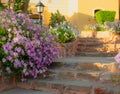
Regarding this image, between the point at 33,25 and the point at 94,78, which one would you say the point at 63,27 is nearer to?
the point at 33,25

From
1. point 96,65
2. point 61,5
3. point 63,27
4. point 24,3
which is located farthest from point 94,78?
point 61,5

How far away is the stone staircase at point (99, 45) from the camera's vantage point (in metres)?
9.66

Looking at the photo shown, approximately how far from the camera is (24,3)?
40.2 ft

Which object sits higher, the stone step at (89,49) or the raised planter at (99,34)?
the raised planter at (99,34)

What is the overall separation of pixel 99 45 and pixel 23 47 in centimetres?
429

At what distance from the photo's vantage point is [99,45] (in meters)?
10.1

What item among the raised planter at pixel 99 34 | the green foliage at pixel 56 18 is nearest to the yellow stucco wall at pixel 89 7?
the green foliage at pixel 56 18

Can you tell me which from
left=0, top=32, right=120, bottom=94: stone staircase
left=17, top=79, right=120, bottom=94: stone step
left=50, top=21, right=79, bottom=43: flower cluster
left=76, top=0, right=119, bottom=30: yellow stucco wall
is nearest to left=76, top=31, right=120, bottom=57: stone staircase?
left=50, top=21, right=79, bottom=43: flower cluster

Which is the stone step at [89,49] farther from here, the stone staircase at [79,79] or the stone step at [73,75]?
the stone step at [73,75]

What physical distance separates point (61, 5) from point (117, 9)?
10.4 ft

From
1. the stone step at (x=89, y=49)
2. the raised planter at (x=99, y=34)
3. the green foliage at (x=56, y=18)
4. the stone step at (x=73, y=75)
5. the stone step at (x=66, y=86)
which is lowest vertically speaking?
the stone step at (x=66, y=86)

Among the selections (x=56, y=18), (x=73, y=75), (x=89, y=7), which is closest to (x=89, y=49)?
(x=73, y=75)

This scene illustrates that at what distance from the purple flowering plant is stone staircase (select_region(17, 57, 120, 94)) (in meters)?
0.23

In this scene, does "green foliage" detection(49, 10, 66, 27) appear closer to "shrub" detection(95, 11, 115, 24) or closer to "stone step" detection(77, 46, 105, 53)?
"shrub" detection(95, 11, 115, 24)
